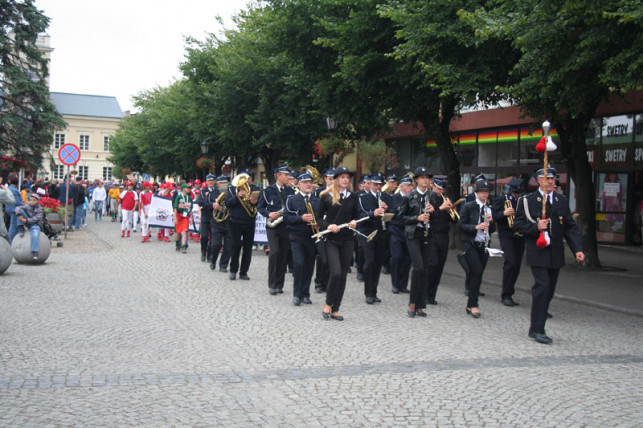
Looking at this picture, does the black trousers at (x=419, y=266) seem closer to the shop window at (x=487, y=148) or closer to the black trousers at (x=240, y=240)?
the black trousers at (x=240, y=240)

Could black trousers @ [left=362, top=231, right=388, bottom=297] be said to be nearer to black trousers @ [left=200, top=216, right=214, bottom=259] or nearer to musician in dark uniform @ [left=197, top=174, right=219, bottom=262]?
musician in dark uniform @ [left=197, top=174, right=219, bottom=262]

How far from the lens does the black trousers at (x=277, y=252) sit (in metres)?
11.4

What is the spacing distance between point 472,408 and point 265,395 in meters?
1.66

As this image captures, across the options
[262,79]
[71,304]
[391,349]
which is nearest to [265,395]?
[391,349]

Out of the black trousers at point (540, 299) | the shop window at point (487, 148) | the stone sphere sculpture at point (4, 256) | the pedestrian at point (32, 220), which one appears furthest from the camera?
the shop window at point (487, 148)

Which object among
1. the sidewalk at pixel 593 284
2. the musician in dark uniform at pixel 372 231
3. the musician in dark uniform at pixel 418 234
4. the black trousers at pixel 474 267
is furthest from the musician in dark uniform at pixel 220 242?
the black trousers at pixel 474 267

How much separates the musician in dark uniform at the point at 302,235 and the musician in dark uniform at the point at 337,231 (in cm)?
81

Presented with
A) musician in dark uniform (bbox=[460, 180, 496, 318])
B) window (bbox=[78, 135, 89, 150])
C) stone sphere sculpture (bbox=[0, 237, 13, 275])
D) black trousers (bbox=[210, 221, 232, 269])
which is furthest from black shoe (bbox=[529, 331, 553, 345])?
window (bbox=[78, 135, 89, 150])

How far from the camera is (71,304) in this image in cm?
1012

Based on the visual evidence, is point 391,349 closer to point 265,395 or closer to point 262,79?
point 265,395

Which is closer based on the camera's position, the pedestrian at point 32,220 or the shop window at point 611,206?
the pedestrian at point 32,220

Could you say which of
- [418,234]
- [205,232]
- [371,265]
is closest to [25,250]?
[205,232]

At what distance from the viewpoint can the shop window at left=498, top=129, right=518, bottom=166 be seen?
26203 millimetres

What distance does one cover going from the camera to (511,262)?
11.4 metres
